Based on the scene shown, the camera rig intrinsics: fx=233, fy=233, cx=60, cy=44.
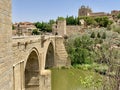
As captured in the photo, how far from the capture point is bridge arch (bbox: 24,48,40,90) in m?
13.0

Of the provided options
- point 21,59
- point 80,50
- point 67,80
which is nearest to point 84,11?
point 80,50

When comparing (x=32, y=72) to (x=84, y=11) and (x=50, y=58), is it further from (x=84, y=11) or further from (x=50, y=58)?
(x=84, y=11)

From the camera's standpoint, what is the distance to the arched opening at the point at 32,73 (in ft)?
42.6

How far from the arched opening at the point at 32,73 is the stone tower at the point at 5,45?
9212 mm

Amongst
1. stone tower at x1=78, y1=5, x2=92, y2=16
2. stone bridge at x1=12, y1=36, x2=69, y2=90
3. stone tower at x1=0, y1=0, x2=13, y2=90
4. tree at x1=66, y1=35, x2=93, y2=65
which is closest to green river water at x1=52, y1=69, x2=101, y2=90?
stone bridge at x1=12, y1=36, x2=69, y2=90

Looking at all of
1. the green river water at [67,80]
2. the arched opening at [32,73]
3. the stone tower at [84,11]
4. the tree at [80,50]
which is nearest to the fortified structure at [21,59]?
the arched opening at [32,73]

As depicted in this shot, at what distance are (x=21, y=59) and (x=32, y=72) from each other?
5.39 m

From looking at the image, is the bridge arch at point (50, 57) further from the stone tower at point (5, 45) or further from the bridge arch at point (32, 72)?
the stone tower at point (5, 45)

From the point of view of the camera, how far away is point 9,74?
3.51m

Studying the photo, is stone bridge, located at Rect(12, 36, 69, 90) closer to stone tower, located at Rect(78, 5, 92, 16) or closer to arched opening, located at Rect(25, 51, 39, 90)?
arched opening, located at Rect(25, 51, 39, 90)

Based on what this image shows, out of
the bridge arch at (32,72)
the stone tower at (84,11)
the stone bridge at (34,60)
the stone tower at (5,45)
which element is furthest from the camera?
the stone tower at (84,11)

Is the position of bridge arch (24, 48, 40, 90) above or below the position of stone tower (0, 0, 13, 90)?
below

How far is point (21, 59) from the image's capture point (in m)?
8.27

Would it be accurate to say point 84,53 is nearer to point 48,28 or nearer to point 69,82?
point 69,82
